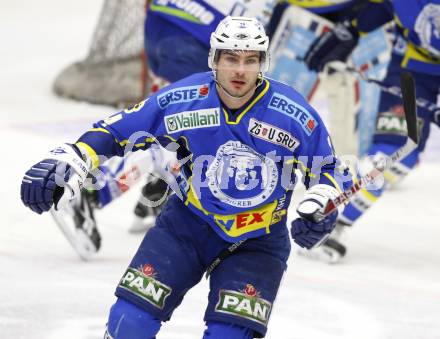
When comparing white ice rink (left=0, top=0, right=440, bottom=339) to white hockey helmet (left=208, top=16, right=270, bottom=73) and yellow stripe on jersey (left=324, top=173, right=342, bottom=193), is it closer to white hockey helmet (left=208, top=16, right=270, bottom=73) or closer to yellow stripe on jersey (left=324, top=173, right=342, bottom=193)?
yellow stripe on jersey (left=324, top=173, right=342, bottom=193)

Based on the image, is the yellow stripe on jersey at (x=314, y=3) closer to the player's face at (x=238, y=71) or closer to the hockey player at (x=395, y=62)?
the hockey player at (x=395, y=62)

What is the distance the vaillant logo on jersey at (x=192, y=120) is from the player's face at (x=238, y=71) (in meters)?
0.08

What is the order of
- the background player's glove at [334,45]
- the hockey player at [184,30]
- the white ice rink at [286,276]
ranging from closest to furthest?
the white ice rink at [286,276], the background player's glove at [334,45], the hockey player at [184,30]

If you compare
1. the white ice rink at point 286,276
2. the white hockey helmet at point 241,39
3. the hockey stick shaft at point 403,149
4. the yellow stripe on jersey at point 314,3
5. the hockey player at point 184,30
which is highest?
the white hockey helmet at point 241,39

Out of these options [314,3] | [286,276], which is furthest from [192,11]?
[286,276]

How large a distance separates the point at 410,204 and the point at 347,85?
3.26 ft

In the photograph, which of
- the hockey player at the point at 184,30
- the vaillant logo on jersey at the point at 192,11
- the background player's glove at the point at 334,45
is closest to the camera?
the background player's glove at the point at 334,45

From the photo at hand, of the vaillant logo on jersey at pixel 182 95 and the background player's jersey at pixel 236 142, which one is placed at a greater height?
the vaillant logo on jersey at pixel 182 95

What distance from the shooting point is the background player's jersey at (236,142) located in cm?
320

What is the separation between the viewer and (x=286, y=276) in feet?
15.7

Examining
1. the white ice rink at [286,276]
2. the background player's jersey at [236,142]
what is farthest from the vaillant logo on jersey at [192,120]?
the white ice rink at [286,276]

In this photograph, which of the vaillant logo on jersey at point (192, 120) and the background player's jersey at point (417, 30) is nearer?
the vaillant logo on jersey at point (192, 120)

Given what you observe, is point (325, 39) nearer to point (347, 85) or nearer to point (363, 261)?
point (363, 261)

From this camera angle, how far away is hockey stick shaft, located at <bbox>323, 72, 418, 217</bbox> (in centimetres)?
319
